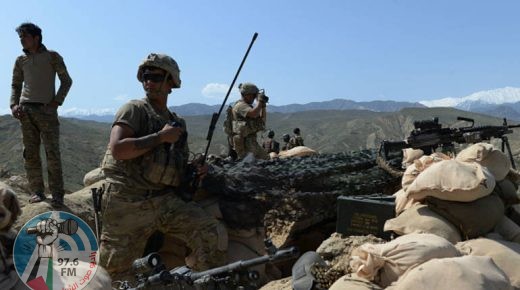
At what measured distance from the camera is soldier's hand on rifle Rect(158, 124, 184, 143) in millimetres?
3623

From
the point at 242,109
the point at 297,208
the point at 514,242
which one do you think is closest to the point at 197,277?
the point at 514,242

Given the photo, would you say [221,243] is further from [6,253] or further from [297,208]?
[6,253]

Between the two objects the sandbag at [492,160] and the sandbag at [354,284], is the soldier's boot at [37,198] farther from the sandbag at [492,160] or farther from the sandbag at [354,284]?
the sandbag at [492,160]

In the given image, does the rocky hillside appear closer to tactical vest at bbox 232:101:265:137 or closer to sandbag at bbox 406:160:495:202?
tactical vest at bbox 232:101:265:137

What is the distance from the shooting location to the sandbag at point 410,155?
5781 mm

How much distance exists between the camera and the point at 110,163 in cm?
378

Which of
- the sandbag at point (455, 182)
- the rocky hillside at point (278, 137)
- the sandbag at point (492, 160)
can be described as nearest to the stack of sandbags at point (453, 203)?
the sandbag at point (455, 182)

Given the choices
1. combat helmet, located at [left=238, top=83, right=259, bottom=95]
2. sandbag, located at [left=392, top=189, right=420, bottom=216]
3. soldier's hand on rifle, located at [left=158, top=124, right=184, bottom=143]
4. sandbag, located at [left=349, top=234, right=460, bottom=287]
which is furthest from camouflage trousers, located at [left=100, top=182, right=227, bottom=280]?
combat helmet, located at [left=238, top=83, right=259, bottom=95]

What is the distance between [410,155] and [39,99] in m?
3.98

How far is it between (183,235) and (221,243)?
12.7 inches

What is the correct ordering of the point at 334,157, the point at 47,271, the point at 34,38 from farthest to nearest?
the point at 334,157 → the point at 34,38 → the point at 47,271

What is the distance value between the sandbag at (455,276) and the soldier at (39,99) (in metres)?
4.13

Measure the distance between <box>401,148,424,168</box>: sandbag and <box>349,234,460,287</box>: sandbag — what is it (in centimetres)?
317

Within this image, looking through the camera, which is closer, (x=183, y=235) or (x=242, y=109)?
(x=183, y=235)
